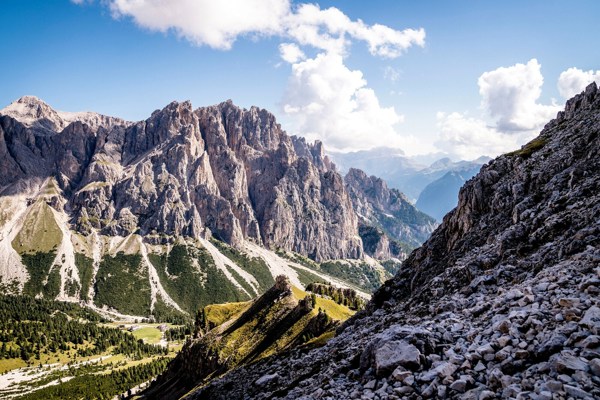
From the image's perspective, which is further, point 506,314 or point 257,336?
point 257,336

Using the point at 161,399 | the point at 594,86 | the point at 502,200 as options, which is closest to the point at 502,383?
the point at 502,200

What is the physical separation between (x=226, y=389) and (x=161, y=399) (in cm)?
6122

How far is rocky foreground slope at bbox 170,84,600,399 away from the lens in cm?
1299

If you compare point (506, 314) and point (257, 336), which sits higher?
point (506, 314)

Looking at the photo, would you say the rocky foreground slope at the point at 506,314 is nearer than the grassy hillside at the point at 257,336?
Yes

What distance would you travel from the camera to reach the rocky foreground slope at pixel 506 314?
42.6 feet

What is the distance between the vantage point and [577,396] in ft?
34.2

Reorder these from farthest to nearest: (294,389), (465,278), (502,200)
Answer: (502,200) → (465,278) → (294,389)

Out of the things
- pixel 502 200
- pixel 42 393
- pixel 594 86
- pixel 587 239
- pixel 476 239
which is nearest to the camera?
pixel 587 239

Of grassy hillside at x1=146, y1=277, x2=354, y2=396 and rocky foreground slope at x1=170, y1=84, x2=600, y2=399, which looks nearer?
rocky foreground slope at x1=170, y1=84, x2=600, y2=399

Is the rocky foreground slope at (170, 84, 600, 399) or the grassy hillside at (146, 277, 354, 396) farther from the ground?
the rocky foreground slope at (170, 84, 600, 399)

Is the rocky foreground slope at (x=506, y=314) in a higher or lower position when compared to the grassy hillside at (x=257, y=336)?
higher

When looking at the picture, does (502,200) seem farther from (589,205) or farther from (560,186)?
(589,205)

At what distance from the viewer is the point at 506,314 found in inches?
717
